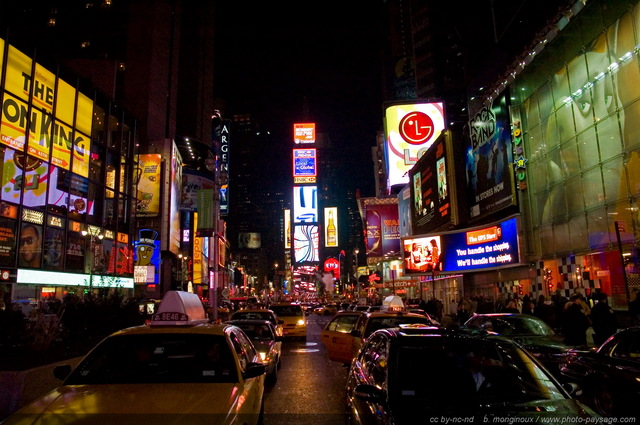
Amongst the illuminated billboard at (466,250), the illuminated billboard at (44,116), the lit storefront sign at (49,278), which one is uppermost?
the illuminated billboard at (44,116)

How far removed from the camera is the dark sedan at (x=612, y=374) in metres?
6.13

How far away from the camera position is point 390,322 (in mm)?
10477

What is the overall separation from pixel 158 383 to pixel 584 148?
59.4 ft

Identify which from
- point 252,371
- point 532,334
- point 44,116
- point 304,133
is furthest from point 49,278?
point 304,133

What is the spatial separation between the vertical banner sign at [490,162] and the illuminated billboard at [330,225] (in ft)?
247

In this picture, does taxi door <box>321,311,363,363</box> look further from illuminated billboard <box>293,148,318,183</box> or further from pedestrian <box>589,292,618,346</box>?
illuminated billboard <box>293,148,318,183</box>

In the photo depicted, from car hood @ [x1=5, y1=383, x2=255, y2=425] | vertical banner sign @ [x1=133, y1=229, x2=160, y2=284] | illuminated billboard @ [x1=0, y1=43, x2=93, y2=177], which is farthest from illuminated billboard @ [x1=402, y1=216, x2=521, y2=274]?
illuminated billboard @ [x1=0, y1=43, x2=93, y2=177]

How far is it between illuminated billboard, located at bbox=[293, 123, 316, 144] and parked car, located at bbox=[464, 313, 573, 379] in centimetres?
8845

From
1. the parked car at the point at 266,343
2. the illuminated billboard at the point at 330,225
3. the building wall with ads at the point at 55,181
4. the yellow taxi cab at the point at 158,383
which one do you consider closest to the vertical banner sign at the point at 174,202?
the building wall with ads at the point at 55,181

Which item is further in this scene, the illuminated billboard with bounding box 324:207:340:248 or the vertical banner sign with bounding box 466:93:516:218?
the illuminated billboard with bounding box 324:207:340:248

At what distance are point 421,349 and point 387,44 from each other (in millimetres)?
102172

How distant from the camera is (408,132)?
40719 millimetres

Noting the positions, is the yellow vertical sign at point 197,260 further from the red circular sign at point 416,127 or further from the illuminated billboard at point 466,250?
the illuminated billboard at point 466,250

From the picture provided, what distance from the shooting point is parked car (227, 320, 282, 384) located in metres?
10.4
